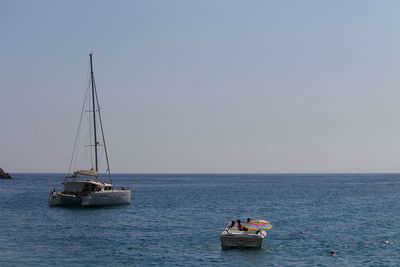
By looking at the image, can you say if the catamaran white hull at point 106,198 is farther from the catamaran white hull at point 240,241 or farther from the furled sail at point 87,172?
the catamaran white hull at point 240,241

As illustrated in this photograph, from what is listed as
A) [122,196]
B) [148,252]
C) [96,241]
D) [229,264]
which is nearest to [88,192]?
[122,196]

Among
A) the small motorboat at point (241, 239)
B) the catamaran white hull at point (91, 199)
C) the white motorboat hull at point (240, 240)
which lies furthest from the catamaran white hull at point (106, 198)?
the white motorboat hull at point (240, 240)

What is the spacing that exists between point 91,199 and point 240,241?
118ft

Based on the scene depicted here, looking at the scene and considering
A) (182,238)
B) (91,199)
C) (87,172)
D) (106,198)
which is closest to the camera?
(182,238)

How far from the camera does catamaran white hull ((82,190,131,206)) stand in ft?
243

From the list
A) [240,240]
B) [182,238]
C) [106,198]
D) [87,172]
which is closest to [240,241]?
[240,240]

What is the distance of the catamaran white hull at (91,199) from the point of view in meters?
74.1

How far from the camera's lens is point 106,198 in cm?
7581

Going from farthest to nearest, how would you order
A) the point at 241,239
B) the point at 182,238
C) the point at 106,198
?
the point at 106,198, the point at 182,238, the point at 241,239

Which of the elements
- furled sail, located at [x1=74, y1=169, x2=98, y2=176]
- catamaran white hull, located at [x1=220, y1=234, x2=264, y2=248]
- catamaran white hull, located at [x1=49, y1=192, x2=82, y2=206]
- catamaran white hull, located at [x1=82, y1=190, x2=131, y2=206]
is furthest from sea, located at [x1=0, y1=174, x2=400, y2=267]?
furled sail, located at [x1=74, y1=169, x2=98, y2=176]

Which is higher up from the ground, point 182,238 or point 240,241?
point 240,241

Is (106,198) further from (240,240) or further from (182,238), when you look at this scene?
(240,240)

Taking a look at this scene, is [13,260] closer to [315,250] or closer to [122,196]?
[315,250]

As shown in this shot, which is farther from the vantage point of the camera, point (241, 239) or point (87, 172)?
point (87, 172)
